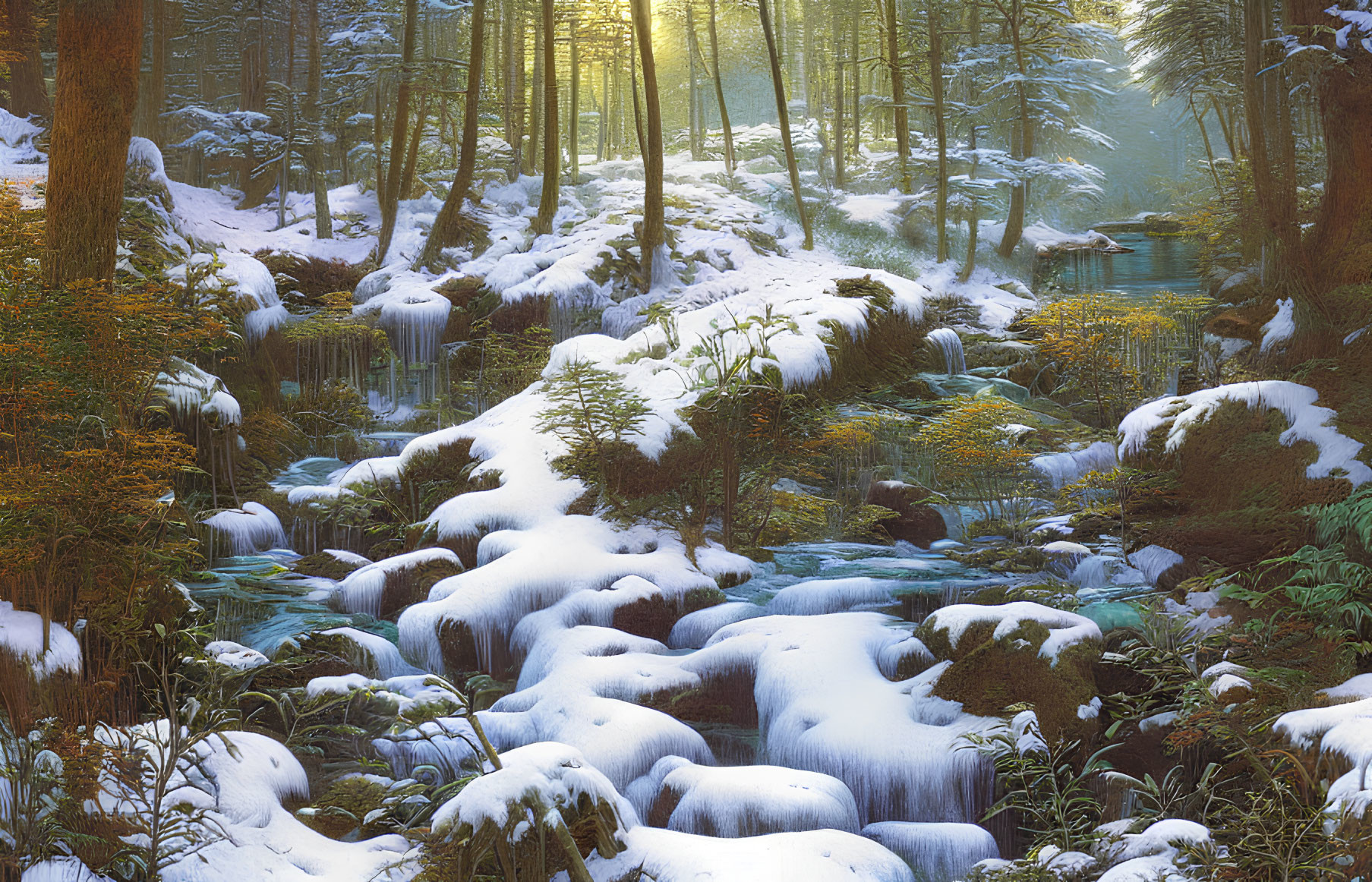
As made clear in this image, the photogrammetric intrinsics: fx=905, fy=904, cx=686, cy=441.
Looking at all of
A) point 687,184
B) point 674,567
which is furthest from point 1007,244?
point 674,567

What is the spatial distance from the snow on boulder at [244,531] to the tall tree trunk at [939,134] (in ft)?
39.8

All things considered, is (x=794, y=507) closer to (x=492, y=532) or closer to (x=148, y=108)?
(x=492, y=532)

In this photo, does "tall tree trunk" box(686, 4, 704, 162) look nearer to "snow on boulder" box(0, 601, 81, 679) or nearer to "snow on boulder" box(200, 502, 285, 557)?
"snow on boulder" box(200, 502, 285, 557)

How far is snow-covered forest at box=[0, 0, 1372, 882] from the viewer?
13.6ft

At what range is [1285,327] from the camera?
292 inches

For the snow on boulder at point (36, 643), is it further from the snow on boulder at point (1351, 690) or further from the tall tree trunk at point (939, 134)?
the tall tree trunk at point (939, 134)

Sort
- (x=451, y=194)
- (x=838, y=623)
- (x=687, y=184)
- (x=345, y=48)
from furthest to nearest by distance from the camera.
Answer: (x=687, y=184) < (x=345, y=48) < (x=451, y=194) < (x=838, y=623)

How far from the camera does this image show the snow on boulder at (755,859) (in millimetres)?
4016

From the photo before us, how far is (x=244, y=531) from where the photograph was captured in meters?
8.65

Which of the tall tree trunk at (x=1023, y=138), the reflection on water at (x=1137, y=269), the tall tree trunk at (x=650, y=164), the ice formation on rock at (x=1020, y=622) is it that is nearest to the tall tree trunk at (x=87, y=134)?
the ice formation on rock at (x=1020, y=622)

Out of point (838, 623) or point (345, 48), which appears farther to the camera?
point (345, 48)

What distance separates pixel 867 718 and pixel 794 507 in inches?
146

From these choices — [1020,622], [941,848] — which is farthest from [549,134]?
[941,848]

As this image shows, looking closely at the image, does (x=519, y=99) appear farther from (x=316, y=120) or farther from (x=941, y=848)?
(x=941, y=848)
